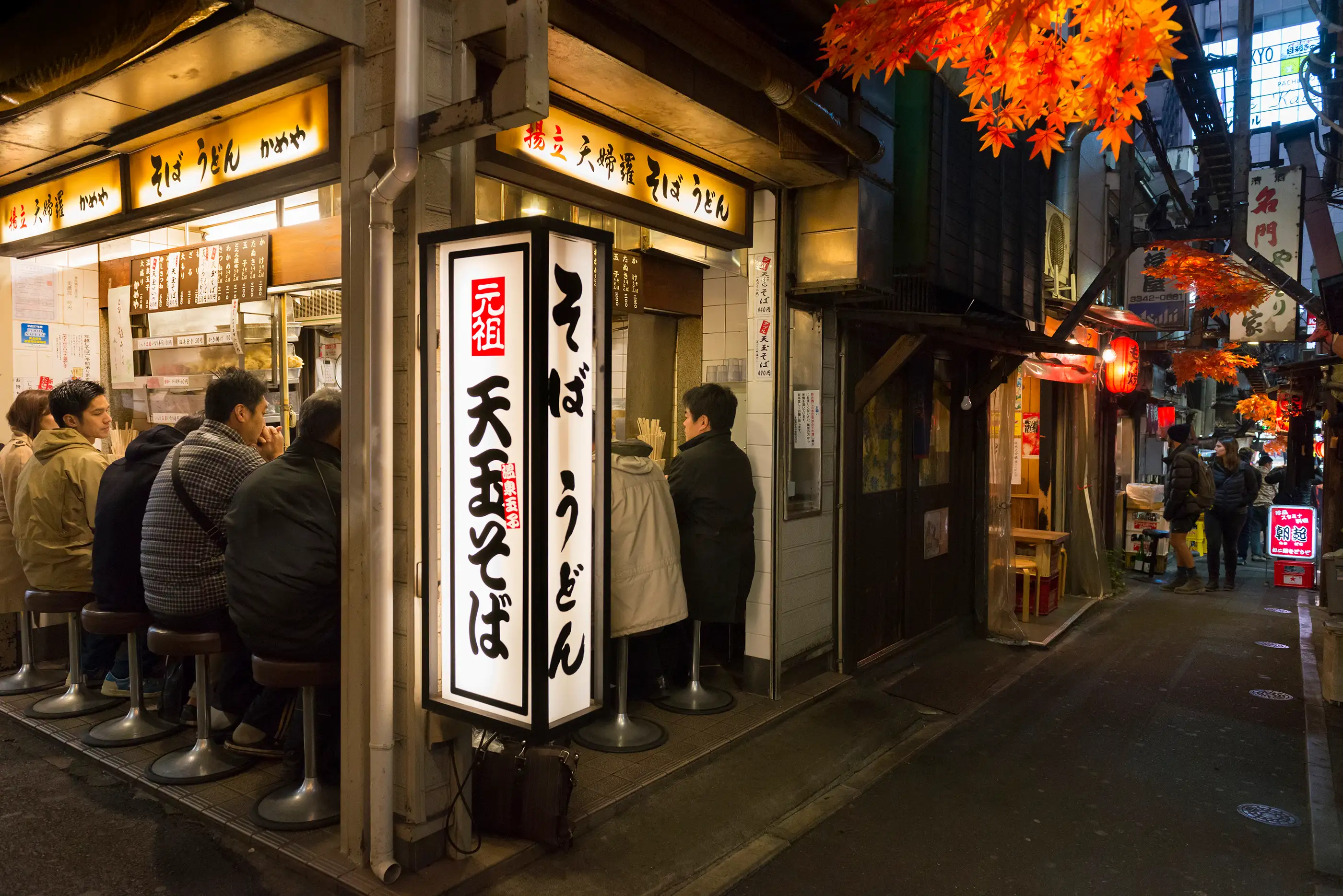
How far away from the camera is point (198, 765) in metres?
5.60

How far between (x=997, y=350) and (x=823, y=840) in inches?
269

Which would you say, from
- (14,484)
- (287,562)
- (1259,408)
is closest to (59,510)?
(14,484)

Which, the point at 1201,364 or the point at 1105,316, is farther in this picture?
the point at 1201,364

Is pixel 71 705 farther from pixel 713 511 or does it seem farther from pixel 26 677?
pixel 713 511

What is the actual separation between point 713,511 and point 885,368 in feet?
8.27

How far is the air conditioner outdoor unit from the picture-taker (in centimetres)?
1366

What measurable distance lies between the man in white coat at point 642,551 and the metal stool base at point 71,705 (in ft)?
14.0

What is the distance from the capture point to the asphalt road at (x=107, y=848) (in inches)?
174

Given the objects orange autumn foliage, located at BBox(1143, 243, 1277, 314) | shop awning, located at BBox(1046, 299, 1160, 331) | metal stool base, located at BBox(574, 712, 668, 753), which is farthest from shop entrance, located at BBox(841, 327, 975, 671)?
orange autumn foliage, located at BBox(1143, 243, 1277, 314)

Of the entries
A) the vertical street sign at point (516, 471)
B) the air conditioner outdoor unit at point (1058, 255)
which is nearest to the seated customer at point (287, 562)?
the vertical street sign at point (516, 471)

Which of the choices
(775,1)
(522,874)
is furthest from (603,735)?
(775,1)

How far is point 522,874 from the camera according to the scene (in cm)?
474

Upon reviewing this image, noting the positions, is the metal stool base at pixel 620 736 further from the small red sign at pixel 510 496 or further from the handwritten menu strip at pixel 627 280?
the handwritten menu strip at pixel 627 280

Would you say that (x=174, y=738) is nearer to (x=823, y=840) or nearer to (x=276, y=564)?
(x=276, y=564)
